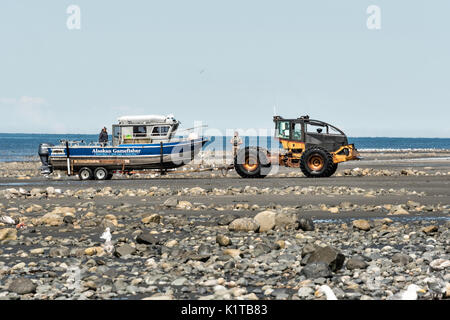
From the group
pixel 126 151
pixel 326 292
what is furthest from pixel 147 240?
pixel 126 151

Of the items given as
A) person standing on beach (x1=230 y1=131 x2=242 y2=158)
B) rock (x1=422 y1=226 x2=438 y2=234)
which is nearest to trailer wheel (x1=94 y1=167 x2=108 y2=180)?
person standing on beach (x1=230 y1=131 x2=242 y2=158)

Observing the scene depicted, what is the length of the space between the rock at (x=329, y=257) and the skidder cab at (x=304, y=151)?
1466cm

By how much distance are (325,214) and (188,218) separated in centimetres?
341

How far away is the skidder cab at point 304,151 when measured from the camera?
22469 mm

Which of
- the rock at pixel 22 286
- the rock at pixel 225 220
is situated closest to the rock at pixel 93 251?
the rock at pixel 22 286

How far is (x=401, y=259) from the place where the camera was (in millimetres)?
8031

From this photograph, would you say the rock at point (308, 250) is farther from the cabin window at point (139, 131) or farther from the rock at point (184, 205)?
the cabin window at point (139, 131)

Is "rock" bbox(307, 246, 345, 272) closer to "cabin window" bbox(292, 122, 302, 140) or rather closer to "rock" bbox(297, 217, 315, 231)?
"rock" bbox(297, 217, 315, 231)

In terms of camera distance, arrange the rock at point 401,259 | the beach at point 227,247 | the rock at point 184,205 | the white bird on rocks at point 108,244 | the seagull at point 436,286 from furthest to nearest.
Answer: the rock at point 184,205
the white bird on rocks at point 108,244
the rock at point 401,259
the beach at point 227,247
the seagull at point 436,286

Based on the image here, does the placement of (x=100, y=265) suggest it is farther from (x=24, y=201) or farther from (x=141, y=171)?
(x=141, y=171)

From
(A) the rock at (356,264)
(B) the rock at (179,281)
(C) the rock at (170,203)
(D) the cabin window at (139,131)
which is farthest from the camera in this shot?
(D) the cabin window at (139,131)

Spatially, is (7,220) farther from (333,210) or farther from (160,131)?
Result: (160,131)

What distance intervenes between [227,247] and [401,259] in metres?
2.95
